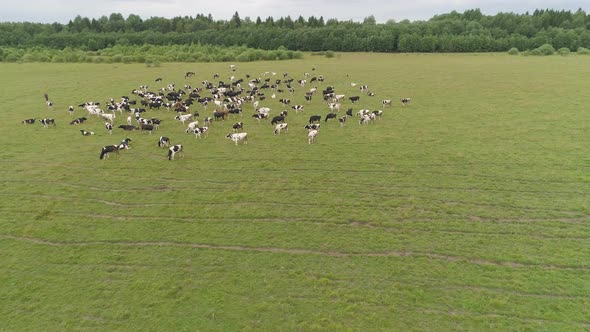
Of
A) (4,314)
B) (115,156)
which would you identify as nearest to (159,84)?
(115,156)

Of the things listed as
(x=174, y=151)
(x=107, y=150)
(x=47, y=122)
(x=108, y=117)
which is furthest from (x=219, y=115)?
(x=47, y=122)

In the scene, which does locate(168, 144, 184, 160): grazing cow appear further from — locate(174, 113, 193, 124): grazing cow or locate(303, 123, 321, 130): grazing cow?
locate(303, 123, 321, 130): grazing cow

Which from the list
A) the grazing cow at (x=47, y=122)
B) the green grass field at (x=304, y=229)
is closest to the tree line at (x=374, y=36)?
the grazing cow at (x=47, y=122)

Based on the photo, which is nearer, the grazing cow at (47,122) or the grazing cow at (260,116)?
the grazing cow at (47,122)

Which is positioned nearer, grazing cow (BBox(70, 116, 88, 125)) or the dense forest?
grazing cow (BBox(70, 116, 88, 125))

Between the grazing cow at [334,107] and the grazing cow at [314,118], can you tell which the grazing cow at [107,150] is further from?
the grazing cow at [334,107]

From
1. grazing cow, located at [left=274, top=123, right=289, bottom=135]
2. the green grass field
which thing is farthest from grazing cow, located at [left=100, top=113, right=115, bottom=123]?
grazing cow, located at [left=274, top=123, right=289, bottom=135]

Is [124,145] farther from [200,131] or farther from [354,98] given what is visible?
[354,98]

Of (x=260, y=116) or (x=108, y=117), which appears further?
(x=108, y=117)
